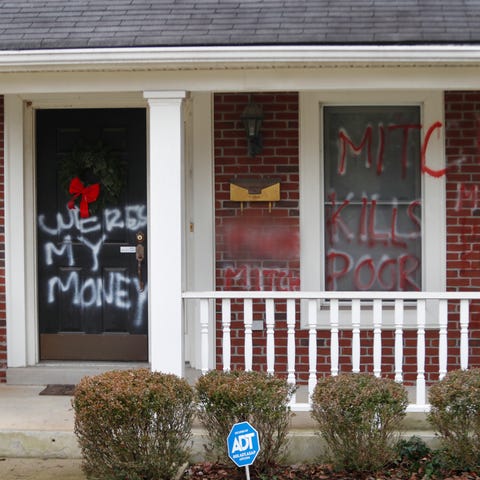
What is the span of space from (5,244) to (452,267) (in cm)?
381

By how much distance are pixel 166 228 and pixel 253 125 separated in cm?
142

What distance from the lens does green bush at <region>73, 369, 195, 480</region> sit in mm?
5109

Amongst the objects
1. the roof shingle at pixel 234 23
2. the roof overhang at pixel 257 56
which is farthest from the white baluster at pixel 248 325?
the roof shingle at pixel 234 23

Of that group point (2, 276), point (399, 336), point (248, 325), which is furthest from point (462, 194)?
point (2, 276)

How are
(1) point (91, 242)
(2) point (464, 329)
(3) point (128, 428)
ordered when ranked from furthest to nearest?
(1) point (91, 242) < (2) point (464, 329) < (3) point (128, 428)

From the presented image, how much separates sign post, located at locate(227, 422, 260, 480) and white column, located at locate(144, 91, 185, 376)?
117cm

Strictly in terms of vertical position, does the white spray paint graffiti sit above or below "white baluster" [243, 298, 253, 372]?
above

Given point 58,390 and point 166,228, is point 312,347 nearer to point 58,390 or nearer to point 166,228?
point 166,228

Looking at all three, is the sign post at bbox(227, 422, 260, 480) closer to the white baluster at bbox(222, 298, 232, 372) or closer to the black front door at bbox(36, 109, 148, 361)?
the white baluster at bbox(222, 298, 232, 372)

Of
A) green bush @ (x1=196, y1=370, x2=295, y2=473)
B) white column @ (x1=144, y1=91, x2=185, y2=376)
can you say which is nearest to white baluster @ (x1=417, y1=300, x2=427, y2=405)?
green bush @ (x1=196, y1=370, x2=295, y2=473)

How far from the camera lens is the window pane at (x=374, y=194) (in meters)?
7.19

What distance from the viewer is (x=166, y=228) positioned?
19.8 feet

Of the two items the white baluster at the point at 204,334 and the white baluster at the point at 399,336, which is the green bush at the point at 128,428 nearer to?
the white baluster at the point at 204,334

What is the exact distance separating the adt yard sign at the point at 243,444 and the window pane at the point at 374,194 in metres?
2.57
